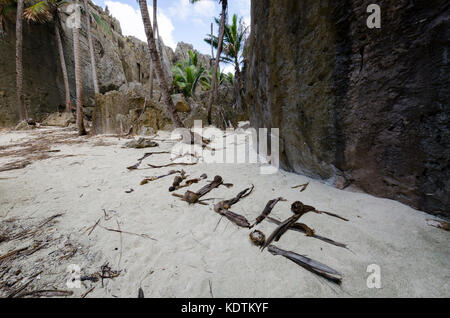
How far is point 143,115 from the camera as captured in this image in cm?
688

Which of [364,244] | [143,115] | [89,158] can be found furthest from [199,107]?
[364,244]

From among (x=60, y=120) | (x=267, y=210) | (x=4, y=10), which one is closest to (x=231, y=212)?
(x=267, y=210)

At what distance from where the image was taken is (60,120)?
33.5 feet

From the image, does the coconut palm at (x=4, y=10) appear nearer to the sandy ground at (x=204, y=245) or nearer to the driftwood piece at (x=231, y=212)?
the sandy ground at (x=204, y=245)

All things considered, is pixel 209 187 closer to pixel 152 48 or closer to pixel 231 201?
pixel 231 201

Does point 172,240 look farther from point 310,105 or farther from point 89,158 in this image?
point 89,158

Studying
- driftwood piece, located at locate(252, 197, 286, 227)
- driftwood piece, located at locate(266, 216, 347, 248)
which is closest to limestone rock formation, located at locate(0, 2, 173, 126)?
driftwood piece, located at locate(252, 197, 286, 227)

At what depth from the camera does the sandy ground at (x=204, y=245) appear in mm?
1032

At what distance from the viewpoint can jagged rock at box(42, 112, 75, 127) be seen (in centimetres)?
1005

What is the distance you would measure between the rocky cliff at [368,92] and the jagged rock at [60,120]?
12222 millimetres

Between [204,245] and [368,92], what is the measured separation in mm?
1999

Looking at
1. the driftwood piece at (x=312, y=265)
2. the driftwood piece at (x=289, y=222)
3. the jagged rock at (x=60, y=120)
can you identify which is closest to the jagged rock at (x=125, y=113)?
the jagged rock at (x=60, y=120)

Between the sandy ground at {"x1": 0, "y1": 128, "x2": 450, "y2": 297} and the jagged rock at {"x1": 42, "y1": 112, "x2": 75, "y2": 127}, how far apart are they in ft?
33.8

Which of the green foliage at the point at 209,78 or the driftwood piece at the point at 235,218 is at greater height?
the green foliage at the point at 209,78
